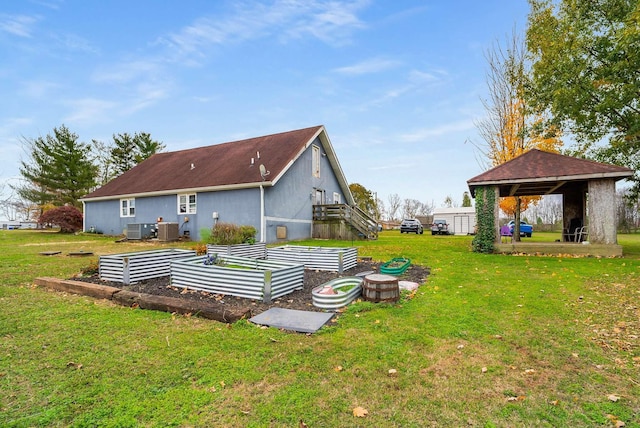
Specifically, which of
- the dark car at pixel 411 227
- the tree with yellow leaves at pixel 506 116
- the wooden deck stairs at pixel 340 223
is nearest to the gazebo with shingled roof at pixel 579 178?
the tree with yellow leaves at pixel 506 116

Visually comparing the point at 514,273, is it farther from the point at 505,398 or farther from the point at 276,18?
the point at 276,18

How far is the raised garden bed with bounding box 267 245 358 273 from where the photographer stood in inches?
324

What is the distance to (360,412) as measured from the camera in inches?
Result: 95.9

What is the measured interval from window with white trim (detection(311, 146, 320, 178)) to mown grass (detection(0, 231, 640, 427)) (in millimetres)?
16394

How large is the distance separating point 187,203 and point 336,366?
1797cm

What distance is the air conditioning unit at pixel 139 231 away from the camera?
18.5 metres

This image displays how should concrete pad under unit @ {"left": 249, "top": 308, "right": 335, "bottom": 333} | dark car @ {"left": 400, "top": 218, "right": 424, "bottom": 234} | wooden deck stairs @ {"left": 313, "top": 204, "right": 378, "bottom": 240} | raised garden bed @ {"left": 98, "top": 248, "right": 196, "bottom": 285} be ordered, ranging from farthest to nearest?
dark car @ {"left": 400, "top": 218, "right": 424, "bottom": 234}
wooden deck stairs @ {"left": 313, "top": 204, "right": 378, "bottom": 240}
raised garden bed @ {"left": 98, "top": 248, "right": 196, "bottom": 285}
concrete pad under unit @ {"left": 249, "top": 308, "right": 335, "bottom": 333}

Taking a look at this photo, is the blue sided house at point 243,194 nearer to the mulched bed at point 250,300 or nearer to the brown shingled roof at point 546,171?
the brown shingled roof at point 546,171

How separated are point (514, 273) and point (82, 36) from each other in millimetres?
18249

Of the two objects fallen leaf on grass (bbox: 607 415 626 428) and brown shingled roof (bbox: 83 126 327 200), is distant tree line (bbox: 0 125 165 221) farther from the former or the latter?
fallen leaf on grass (bbox: 607 415 626 428)

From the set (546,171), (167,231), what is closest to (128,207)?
(167,231)

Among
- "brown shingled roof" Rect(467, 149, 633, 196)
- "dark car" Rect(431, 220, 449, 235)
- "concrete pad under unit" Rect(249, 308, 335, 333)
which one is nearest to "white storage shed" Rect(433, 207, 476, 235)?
"dark car" Rect(431, 220, 449, 235)

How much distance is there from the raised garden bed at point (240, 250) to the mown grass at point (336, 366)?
4.41m

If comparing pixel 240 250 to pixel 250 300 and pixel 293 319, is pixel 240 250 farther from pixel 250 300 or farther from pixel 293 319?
pixel 293 319
